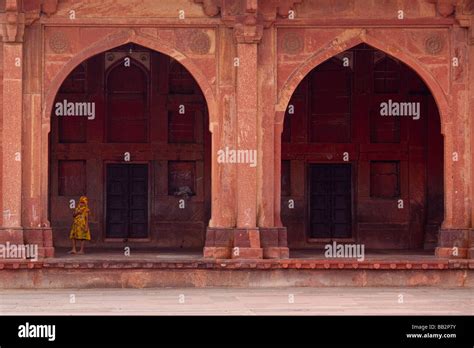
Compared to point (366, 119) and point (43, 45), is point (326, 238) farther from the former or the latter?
point (43, 45)

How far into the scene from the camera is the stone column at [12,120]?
2264cm

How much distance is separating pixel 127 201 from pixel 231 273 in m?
4.73

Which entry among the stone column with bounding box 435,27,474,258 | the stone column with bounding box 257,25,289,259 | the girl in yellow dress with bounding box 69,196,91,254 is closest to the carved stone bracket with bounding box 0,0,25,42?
the girl in yellow dress with bounding box 69,196,91,254

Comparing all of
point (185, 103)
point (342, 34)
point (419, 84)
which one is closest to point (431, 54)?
point (342, 34)

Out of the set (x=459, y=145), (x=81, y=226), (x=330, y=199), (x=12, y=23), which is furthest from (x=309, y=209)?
(x=12, y=23)

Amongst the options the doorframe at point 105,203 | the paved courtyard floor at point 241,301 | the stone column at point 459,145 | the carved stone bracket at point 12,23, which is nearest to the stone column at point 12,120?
the carved stone bracket at point 12,23

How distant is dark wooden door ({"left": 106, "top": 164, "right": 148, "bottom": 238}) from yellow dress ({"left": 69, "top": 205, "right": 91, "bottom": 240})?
238cm

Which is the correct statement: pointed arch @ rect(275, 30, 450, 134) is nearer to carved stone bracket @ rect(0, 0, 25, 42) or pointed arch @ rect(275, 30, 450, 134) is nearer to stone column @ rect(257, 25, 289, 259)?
stone column @ rect(257, 25, 289, 259)

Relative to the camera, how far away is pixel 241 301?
20.3 meters

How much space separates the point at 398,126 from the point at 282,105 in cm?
447

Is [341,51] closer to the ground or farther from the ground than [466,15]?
closer to the ground

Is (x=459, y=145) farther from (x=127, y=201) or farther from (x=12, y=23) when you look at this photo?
(x=12, y=23)

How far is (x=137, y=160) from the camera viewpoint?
26719mm
